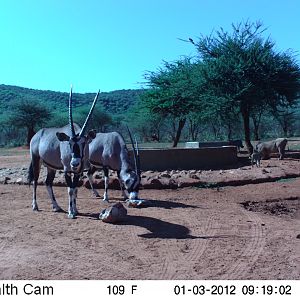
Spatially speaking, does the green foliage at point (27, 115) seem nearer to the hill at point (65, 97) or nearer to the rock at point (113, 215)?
the hill at point (65, 97)

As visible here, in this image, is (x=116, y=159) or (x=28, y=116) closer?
(x=116, y=159)

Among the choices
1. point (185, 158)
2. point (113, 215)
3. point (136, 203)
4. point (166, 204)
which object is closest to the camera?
point (113, 215)

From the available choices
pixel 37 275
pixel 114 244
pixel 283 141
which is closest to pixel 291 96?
pixel 283 141

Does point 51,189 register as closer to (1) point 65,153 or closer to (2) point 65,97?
(1) point 65,153

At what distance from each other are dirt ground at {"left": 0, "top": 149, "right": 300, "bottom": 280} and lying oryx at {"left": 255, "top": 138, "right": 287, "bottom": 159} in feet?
30.9

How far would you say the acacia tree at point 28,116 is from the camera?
57.4 metres

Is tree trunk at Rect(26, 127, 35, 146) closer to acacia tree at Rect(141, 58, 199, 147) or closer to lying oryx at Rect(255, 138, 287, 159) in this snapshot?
acacia tree at Rect(141, 58, 199, 147)

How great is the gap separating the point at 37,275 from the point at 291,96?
2190 cm

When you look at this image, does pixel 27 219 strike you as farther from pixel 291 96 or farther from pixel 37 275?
pixel 291 96

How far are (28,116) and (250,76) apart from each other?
3730 cm

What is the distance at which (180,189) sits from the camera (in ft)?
48.3

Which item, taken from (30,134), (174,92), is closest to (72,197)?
(174,92)

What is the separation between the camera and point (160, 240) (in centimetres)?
819

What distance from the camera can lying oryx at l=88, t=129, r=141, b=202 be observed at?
11250 mm
